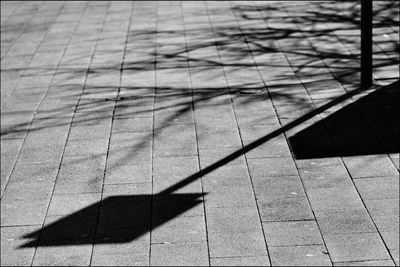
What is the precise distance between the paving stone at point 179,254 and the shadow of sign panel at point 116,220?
350 millimetres

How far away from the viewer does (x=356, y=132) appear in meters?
8.69

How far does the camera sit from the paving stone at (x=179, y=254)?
6395mm

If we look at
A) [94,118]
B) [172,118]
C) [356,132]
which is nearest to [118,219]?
[172,118]

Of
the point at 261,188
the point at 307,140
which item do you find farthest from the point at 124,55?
the point at 261,188

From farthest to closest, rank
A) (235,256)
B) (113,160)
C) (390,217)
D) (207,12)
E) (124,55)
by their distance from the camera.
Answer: (207,12) → (124,55) → (113,160) → (390,217) → (235,256)

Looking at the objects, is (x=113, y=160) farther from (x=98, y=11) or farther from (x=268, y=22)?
(x=98, y=11)

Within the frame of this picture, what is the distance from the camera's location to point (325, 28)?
12.9m

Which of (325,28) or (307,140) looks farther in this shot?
(325,28)

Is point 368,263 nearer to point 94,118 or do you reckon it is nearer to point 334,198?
point 334,198

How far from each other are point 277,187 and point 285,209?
0.45 m

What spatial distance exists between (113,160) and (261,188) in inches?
69.7

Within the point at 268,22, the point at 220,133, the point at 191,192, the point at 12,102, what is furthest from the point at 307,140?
the point at 268,22

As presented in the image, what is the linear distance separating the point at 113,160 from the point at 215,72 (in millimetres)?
3086

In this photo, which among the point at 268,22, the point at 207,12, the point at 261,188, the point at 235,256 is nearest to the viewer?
the point at 235,256
